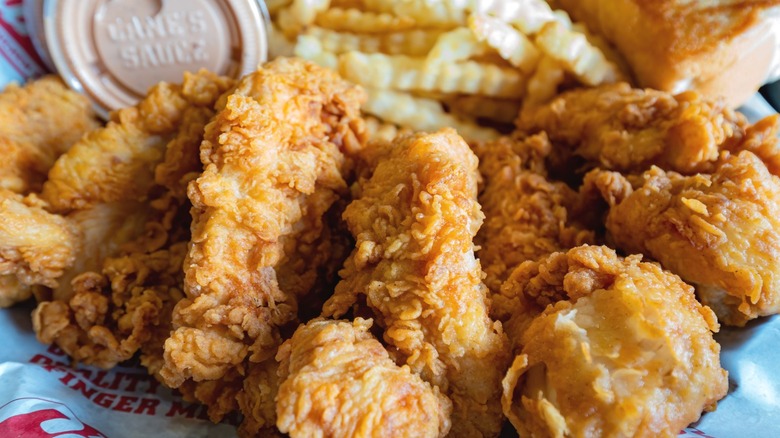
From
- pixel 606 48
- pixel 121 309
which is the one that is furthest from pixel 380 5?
pixel 121 309

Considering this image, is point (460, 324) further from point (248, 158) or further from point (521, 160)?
point (521, 160)

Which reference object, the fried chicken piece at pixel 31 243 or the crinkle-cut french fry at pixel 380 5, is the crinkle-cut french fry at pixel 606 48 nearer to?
the crinkle-cut french fry at pixel 380 5

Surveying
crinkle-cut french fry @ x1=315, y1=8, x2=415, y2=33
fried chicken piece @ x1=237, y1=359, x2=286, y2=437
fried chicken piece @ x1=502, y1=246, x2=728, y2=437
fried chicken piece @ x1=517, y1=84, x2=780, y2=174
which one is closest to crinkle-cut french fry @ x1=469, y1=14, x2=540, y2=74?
fried chicken piece @ x1=517, y1=84, x2=780, y2=174

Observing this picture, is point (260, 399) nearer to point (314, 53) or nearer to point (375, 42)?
point (314, 53)

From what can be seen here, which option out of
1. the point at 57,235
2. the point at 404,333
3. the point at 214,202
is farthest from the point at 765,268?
the point at 57,235

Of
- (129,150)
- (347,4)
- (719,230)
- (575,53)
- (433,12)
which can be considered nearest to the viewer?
(719,230)

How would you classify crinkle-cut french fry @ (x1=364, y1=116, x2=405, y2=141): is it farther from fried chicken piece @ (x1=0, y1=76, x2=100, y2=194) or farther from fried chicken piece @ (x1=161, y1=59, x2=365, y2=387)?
fried chicken piece @ (x1=0, y1=76, x2=100, y2=194)
